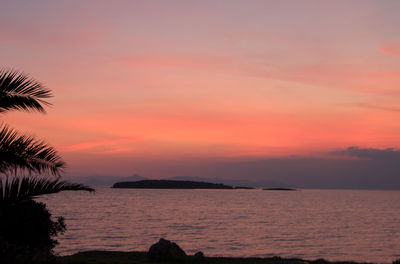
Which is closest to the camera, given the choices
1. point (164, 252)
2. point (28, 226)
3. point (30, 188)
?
point (30, 188)

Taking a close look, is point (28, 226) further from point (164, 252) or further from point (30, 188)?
point (30, 188)

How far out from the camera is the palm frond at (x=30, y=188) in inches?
389

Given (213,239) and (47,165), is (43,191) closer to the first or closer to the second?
(47,165)

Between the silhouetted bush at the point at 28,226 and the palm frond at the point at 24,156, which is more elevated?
the palm frond at the point at 24,156

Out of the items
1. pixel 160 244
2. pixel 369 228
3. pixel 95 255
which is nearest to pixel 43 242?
pixel 160 244


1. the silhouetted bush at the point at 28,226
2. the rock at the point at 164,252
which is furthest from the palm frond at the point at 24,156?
the rock at the point at 164,252

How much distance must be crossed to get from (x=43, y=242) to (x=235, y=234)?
1430 inches

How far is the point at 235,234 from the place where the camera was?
53.9 meters

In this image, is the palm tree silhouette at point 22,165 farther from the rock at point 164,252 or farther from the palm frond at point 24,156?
the rock at point 164,252

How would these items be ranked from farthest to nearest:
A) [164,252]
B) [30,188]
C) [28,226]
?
1. [164,252]
2. [28,226]
3. [30,188]

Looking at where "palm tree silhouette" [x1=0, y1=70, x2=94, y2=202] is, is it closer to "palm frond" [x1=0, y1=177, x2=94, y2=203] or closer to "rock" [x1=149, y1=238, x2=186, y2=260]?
"palm frond" [x1=0, y1=177, x2=94, y2=203]

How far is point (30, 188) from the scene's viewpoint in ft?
33.1

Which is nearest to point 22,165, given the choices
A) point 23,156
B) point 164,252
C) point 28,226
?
point 23,156

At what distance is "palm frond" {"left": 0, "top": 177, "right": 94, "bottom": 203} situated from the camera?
32.4 feet
